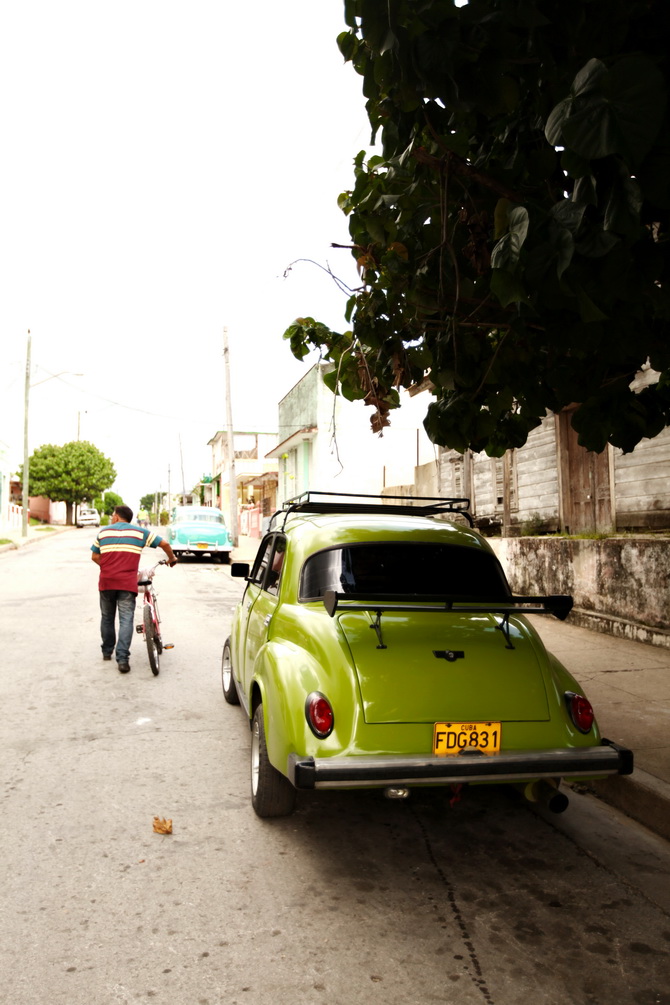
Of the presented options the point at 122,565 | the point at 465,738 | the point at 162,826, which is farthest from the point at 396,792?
the point at 122,565

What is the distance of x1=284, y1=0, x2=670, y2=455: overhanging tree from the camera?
2.57m

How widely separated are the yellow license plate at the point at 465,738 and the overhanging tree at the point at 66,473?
67.8m

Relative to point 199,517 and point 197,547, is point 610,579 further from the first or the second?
point 199,517

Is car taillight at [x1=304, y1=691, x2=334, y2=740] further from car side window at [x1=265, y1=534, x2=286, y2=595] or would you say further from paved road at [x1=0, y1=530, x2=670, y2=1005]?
car side window at [x1=265, y1=534, x2=286, y2=595]

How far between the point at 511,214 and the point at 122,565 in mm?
5850

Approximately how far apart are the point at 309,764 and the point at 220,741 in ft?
7.72

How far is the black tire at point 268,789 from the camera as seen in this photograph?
3.99 metres

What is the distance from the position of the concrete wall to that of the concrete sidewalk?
21 centimetres

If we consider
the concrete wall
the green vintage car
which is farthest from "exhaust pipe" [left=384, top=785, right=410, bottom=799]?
the concrete wall

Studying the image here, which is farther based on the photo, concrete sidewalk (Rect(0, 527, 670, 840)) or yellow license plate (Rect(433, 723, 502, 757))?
concrete sidewalk (Rect(0, 527, 670, 840))

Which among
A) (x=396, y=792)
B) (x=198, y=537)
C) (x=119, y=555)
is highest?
(x=119, y=555)

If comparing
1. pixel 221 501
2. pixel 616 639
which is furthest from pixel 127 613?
pixel 221 501

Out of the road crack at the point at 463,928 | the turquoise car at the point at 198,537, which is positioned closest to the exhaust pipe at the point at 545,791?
the road crack at the point at 463,928

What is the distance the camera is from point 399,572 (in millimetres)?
4434
